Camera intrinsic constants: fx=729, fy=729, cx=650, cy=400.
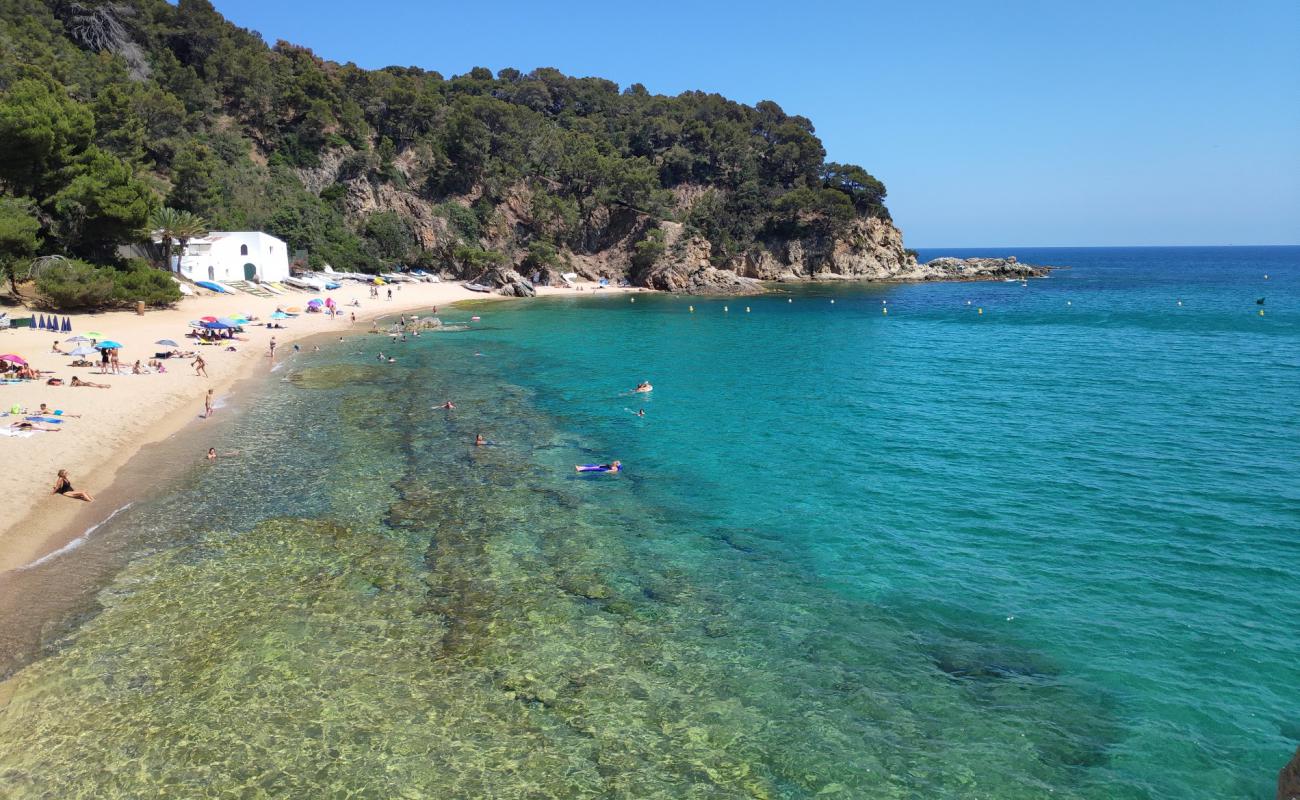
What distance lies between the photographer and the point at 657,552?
16312mm

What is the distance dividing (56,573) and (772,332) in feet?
156

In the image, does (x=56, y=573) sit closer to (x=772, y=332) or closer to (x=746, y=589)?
(x=746, y=589)

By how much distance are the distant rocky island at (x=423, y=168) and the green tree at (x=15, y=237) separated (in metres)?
2.34

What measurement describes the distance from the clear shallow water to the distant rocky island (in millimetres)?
36699

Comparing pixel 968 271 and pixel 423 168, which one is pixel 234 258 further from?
pixel 968 271

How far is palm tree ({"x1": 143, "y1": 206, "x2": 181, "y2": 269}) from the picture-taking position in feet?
166

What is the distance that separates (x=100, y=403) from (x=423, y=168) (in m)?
66.8

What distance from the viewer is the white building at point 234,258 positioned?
186 ft

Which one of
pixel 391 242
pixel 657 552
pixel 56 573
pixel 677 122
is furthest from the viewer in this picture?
pixel 677 122

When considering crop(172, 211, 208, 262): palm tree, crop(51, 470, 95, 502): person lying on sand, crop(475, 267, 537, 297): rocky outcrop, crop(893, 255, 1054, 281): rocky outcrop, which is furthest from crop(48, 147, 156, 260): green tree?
crop(893, 255, 1054, 281): rocky outcrop

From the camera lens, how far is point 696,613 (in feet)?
44.7

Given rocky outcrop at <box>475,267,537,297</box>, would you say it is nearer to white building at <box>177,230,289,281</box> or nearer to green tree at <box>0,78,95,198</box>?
white building at <box>177,230,289,281</box>

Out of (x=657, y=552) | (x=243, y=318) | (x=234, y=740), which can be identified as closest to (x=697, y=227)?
(x=243, y=318)

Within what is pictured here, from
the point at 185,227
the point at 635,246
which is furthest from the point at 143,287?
the point at 635,246
